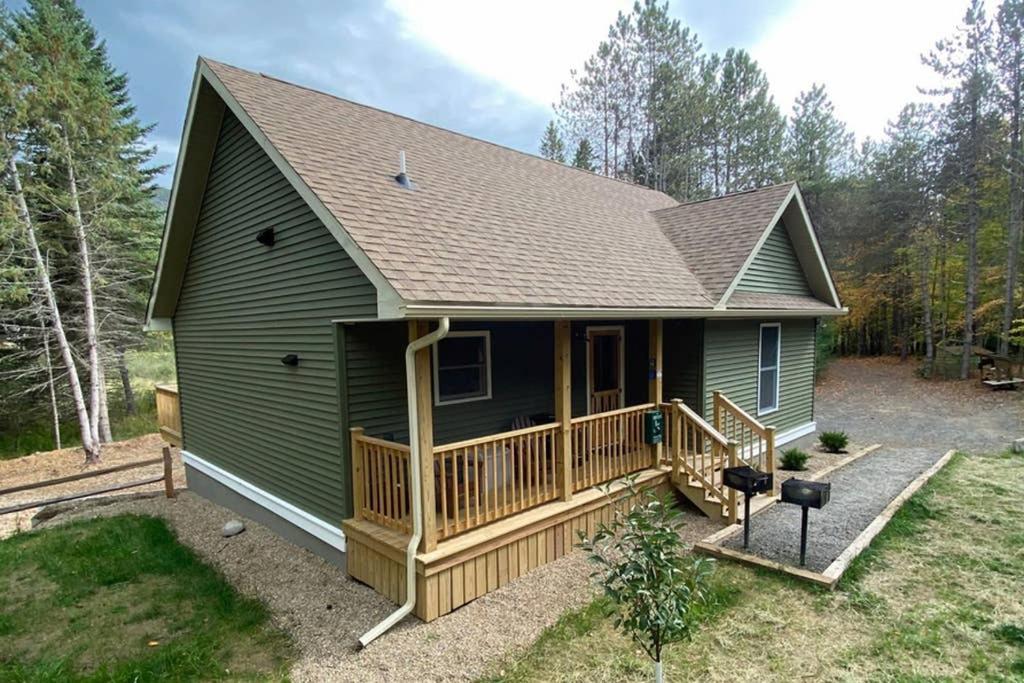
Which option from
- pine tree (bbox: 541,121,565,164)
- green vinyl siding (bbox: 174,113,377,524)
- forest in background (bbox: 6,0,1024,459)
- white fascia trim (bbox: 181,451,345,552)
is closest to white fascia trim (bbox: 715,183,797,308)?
green vinyl siding (bbox: 174,113,377,524)

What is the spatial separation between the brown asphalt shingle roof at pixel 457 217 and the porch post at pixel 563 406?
440 mm

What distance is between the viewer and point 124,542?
6.83 metres

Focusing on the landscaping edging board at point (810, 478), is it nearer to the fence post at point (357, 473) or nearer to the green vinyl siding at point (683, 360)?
the green vinyl siding at point (683, 360)

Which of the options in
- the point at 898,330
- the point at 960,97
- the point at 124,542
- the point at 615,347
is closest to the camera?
the point at 124,542

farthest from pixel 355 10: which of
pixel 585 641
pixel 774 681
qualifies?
pixel 774 681

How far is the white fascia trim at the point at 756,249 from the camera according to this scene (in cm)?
784

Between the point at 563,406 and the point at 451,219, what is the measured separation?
2.62 meters

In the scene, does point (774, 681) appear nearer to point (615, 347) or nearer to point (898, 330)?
point (615, 347)

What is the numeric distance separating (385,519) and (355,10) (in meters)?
11.7

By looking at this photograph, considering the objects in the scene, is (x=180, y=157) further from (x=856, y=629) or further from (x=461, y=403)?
(x=856, y=629)

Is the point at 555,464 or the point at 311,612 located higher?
the point at 555,464

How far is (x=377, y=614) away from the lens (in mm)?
4730

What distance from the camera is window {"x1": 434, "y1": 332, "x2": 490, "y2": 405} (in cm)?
648

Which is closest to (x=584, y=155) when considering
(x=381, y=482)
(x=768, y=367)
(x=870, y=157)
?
(x=870, y=157)
